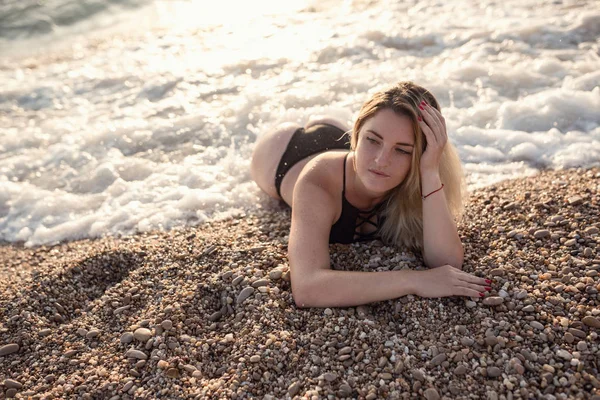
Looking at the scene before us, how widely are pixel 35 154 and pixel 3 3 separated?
30.9ft

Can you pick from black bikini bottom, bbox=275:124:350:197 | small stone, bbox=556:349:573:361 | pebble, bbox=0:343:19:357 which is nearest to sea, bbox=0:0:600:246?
black bikini bottom, bbox=275:124:350:197

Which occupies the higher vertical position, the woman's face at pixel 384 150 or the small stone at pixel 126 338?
the woman's face at pixel 384 150

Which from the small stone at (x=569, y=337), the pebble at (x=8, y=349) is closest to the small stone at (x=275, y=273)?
the pebble at (x=8, y=349)

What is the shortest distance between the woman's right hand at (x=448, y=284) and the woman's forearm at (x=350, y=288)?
0.27 feet

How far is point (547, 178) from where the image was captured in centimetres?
595

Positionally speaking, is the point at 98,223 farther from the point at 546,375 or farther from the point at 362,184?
the point at 546,375

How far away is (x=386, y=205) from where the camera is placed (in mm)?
4883

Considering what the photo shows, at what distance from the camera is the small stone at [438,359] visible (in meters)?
3.61

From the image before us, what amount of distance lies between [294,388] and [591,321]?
6.83 feet

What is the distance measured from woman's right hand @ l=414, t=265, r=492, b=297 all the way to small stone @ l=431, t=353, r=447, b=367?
1.77 feet

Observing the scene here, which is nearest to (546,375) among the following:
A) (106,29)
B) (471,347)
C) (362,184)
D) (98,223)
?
(471,347)

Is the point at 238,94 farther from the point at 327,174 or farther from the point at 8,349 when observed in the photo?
the point at 8,349

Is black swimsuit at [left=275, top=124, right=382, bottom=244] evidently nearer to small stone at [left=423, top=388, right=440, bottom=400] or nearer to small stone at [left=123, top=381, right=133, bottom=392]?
small stone at [left=423, top=388, right=440, bottom=400]

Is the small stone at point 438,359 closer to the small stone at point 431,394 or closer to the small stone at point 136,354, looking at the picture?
the small stone at point 431,394
